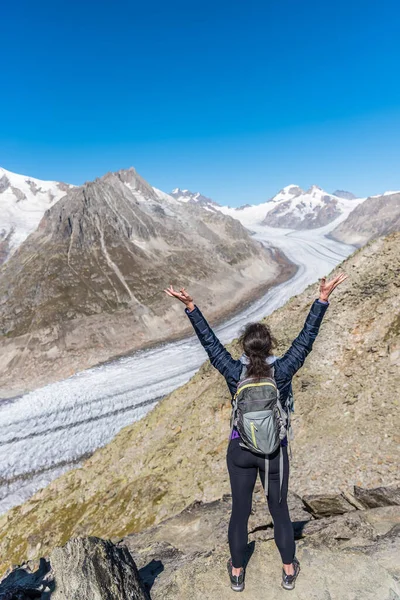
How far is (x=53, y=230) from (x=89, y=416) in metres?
48.3

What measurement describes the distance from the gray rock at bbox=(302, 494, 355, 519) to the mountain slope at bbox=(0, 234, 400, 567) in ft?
7.84

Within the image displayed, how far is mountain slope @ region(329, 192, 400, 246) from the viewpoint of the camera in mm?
161587

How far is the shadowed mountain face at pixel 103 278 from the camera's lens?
154 feet

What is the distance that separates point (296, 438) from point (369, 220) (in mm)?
186541

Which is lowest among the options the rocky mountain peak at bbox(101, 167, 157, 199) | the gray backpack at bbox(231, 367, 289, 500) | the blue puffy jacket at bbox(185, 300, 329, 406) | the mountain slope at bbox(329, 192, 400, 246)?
the gray backpack at bbox(231, 367, 289, 500)

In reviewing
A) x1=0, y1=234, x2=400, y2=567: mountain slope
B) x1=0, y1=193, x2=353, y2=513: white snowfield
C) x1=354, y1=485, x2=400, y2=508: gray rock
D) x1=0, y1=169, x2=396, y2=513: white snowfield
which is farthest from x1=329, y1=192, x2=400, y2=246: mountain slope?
x1=354, y1=485, x2=400, y2=508: gray rock

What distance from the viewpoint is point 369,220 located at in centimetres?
17300

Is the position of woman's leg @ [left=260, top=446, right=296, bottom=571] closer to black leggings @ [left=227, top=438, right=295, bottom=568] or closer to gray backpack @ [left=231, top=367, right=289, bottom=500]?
black leggings @ [left=227, top=438, right=295, bottom=568]

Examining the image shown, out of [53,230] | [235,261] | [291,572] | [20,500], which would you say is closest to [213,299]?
[235,261]

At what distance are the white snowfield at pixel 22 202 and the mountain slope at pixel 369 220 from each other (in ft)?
464

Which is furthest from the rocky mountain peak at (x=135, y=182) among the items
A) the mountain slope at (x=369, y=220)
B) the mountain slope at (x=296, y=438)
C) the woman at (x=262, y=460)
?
the woman at (x=262, y=460)

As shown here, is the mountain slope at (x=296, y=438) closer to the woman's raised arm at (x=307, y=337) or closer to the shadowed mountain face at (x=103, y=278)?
the woman's raised arm at (x=307, y=337)

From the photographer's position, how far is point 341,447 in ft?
37.4

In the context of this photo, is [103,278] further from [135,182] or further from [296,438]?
[135,182]
